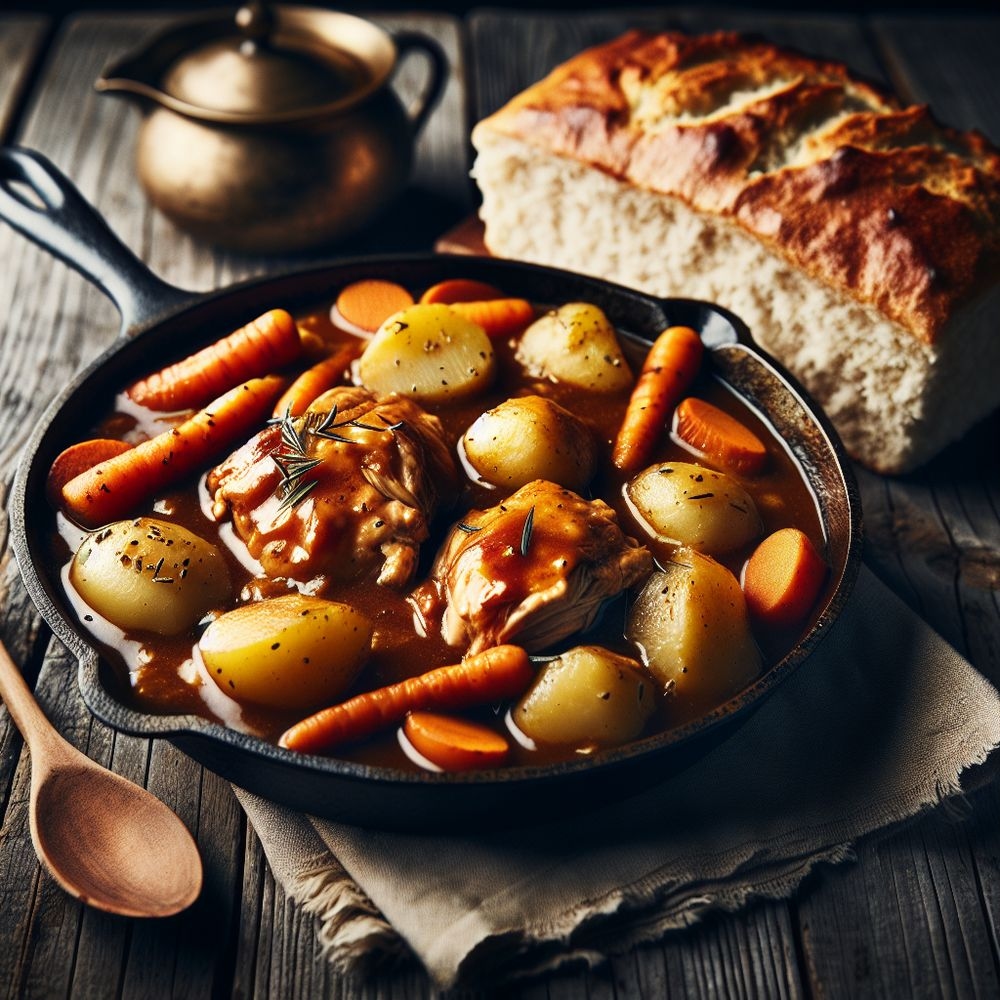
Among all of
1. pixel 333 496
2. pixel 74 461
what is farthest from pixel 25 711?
pixel 333 496

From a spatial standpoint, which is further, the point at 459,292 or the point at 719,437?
the point at 459,292

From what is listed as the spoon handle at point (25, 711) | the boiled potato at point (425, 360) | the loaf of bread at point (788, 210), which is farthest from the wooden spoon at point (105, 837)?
the loaf of bread at point (788, 210)

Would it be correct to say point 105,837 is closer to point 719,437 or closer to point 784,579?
point 784,579

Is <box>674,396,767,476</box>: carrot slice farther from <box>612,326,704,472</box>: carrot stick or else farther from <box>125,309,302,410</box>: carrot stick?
<box>125,309,302,410</box>: carrot stick

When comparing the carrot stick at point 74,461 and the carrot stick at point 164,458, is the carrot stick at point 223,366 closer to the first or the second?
the carrot stick at point 164,458

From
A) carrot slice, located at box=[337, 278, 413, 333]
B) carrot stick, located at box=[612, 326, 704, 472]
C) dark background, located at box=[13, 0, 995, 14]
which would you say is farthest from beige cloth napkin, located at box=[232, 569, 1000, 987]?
dark background, located at box=[13, 0, 995, 14]

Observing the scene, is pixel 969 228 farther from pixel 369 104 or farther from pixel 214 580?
pixel 214 580

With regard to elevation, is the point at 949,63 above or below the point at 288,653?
below
